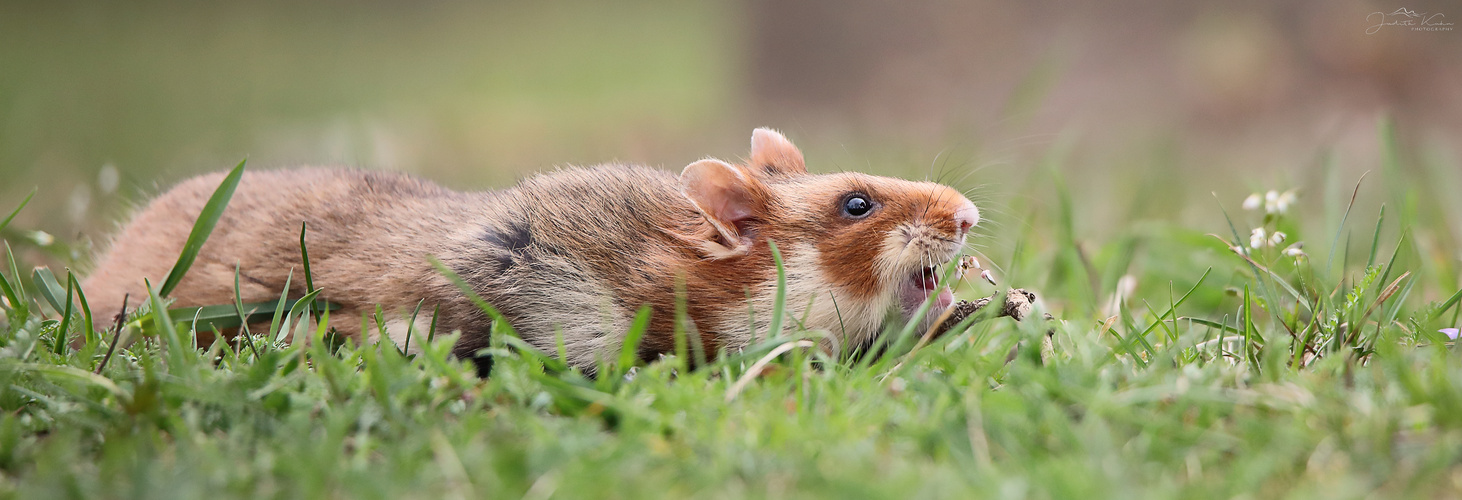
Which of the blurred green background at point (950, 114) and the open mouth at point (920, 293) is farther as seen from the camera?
the blurred green background at point (950, 114)

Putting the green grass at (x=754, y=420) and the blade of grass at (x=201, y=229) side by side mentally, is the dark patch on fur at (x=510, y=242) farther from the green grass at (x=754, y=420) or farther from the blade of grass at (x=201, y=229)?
the blade of grass at (x=201, y=229)

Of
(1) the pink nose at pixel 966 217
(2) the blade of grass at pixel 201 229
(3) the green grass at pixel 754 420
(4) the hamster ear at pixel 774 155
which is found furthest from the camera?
(4) the hamster ear at pixel 774 155

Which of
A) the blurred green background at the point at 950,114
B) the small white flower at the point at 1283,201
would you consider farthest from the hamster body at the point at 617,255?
the blurred green background at the point at 950,114

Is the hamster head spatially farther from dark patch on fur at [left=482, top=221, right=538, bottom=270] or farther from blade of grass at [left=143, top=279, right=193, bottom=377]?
blade of grass at [left=143, top=279, right=193, bottom=377]

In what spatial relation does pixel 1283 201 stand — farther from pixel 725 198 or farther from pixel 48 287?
pixel 48 287

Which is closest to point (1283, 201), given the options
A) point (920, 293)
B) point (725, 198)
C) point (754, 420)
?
point (920, 293)
